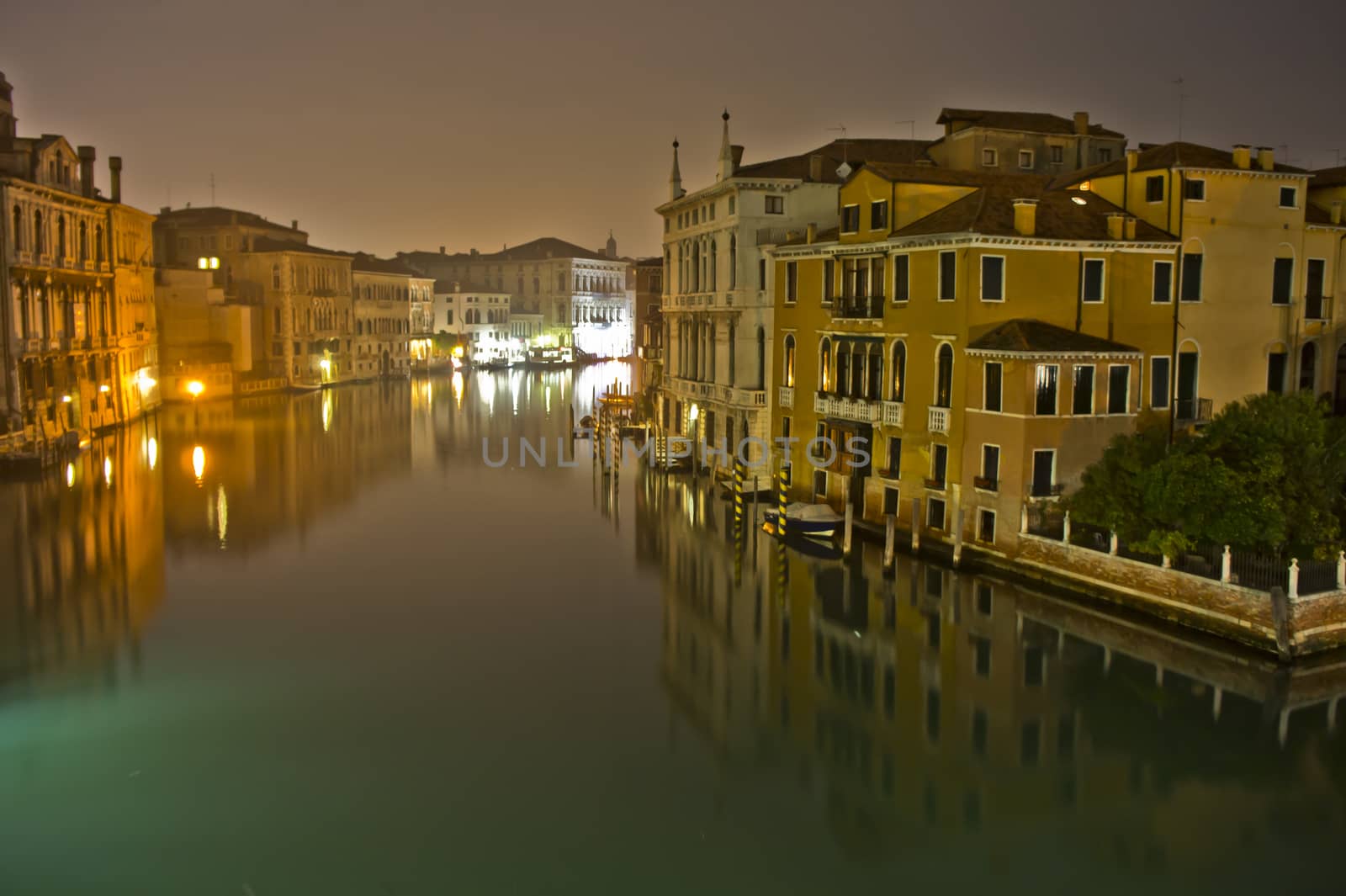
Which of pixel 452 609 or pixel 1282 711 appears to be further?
pixel 452 609

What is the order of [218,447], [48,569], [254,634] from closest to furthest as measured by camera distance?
[254,634] < [48,569] < [218,447]

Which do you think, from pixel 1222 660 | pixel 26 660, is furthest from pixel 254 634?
pixel 1222 660

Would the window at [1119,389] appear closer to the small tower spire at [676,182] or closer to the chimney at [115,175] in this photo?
the small tower spire at [676,182]

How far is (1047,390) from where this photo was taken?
15.9 m

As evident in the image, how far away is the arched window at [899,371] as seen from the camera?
18.4 meters

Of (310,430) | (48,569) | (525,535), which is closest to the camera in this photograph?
(48,569)

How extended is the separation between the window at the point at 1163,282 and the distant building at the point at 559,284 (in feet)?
219

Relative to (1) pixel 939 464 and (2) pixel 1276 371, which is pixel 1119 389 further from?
(2) pixel 1276 371

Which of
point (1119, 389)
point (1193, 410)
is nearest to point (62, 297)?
point (1119, 389)

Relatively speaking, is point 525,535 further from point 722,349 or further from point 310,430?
point 310,430

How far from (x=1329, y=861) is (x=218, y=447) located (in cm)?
2796

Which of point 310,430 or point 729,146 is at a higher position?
point 729,146

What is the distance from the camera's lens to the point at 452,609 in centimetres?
1510

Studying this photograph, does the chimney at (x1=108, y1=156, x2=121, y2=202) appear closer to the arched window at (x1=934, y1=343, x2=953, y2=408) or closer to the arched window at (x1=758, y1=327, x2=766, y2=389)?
the arched window at (x1=758, y1=327, x2=766, y2=389)
